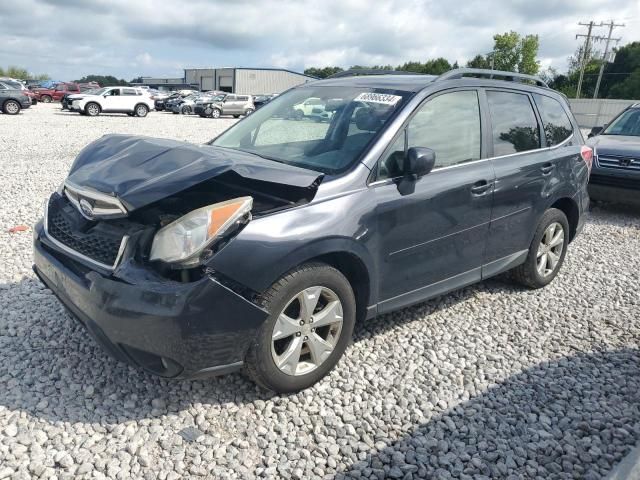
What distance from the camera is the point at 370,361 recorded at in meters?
3.55

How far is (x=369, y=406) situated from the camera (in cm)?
308

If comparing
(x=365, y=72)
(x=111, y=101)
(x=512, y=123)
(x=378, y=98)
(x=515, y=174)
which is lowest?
(x=111, y=101)

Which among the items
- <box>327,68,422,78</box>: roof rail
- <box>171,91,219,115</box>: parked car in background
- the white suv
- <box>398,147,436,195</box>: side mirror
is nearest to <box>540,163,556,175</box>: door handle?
<box>327,68,422,78</box>: roof rail

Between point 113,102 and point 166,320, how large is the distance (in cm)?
3109

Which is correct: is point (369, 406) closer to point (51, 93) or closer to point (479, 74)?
point (479, 74)

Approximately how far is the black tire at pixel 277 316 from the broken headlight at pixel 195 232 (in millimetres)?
408

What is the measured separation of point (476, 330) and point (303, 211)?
2.00 m

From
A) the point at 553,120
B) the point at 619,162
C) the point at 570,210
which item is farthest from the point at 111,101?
the point at 570,210

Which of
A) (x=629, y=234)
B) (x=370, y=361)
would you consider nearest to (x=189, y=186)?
(x=370, y=361)

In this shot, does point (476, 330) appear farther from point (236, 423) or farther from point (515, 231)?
point (236, 423)

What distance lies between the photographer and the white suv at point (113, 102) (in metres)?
29.7

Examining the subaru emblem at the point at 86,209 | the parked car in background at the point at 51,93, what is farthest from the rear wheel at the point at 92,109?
the subaru emblem at the point at 86,209

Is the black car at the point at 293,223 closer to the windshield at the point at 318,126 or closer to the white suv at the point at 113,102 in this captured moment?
the windshield at the point at 318,126

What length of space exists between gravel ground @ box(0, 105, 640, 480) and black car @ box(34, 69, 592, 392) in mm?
350
